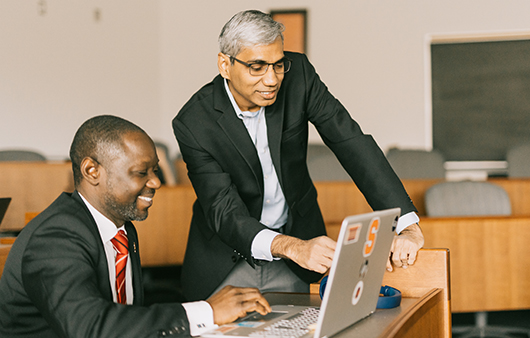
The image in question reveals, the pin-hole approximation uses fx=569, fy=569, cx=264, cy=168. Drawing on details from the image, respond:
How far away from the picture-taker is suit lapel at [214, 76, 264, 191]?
1.66m

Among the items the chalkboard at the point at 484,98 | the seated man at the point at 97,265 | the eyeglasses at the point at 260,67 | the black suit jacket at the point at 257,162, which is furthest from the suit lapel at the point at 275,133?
the chalkboard at the point at 484,98

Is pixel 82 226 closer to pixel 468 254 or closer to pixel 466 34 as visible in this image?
pixel 468 254

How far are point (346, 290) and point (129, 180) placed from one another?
21.0 inches

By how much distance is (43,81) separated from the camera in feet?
17.8

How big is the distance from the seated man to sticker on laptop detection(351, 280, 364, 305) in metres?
0.20

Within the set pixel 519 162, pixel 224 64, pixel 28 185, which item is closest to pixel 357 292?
pixel 224 64

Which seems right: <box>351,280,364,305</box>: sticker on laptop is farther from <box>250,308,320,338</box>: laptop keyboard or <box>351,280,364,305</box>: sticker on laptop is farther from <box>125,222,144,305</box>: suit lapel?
<box>125,222,144,305</box>: suit lapel

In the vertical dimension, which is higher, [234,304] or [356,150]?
[356,150]

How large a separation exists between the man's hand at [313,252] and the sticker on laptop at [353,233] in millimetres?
219

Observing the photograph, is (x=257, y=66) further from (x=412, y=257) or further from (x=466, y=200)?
(x=466, y=200)

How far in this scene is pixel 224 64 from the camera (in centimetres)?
159

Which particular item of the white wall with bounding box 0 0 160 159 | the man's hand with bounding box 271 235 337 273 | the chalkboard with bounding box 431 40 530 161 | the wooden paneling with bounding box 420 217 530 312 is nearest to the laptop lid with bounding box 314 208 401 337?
the man's hand with bounding box 271 235 337 273

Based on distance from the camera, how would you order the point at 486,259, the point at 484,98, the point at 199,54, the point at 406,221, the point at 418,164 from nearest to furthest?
the point at 406,221 → the point at 486,259 → the point at 418,164 → the point at 484,98 → the point at 199,54

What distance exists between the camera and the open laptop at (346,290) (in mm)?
984
